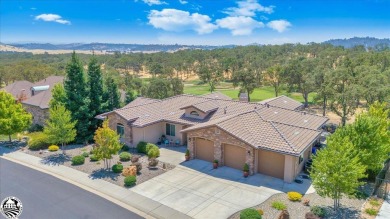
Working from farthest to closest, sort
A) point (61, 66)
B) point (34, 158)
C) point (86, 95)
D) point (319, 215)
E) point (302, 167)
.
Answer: point (61, 66) → point (86, 95) → point (34, 158) → point (302, 167) → point (319, 215)

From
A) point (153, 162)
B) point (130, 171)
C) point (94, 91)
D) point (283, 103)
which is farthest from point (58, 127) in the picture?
point (283, 103)

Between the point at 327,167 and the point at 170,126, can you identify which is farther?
the point at 170,126

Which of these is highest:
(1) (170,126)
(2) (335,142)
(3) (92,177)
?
(2) (335,142)

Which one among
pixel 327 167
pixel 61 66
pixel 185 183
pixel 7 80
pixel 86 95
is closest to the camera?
pixel 327 167

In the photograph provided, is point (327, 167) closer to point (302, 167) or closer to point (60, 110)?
point (302, 167)

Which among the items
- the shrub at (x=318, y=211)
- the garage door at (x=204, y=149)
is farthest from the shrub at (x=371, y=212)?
the garage door at (x=204, y=149)

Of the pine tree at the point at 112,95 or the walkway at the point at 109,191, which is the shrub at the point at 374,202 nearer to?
the walkway at the point at 109,191

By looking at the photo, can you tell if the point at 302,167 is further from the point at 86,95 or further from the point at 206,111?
the point at 86,95

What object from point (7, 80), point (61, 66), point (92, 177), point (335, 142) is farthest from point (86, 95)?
point (61, 66)

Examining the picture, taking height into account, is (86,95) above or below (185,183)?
above
